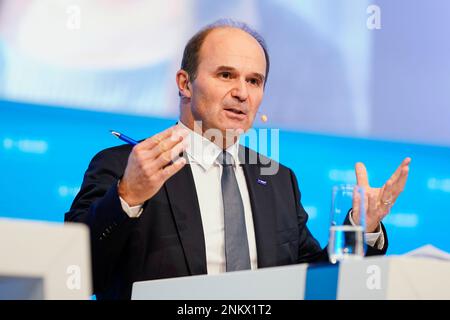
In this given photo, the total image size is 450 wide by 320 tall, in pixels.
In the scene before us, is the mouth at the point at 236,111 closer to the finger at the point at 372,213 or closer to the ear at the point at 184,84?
the ear at the point at 184,84

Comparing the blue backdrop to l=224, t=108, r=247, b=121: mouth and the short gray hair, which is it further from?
l=224, t=108, r=247, b=121: mouth

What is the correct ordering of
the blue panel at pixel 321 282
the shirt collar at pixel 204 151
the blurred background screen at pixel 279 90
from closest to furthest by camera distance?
the blue panel at pixel 321 282 < the shirt collar at pixel 204 151 < the blurred background screen at pixel 279 90

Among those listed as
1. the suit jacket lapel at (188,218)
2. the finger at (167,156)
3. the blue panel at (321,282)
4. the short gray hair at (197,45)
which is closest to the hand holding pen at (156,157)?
the finger at (167,156)

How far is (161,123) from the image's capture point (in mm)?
3486

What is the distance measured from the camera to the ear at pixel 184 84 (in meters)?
2.98

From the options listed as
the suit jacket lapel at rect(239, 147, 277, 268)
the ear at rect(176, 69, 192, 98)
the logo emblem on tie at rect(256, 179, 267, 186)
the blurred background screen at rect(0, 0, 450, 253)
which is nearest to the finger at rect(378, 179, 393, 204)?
the suit jacket lapel at rect(239, 147, 277, 268)

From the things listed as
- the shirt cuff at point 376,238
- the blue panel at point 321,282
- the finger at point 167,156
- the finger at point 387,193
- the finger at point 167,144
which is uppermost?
the finger at point 167,144

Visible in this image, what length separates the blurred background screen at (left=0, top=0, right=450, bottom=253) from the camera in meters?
3.28

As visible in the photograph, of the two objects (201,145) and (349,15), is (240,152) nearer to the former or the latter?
(201,145)

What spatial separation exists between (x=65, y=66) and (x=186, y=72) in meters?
0.59

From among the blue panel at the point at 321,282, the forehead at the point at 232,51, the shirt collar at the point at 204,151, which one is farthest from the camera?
the forehead at the point at 232,51

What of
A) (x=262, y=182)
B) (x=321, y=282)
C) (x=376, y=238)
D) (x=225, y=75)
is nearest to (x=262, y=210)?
(x=262, y=182)
